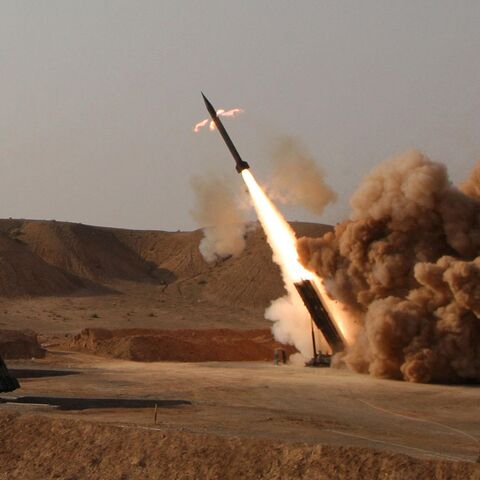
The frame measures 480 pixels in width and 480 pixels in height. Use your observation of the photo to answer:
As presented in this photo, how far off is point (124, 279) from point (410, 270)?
4917 centimetres

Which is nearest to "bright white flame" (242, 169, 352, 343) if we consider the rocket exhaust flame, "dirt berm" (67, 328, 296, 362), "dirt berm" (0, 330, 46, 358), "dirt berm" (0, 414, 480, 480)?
the rocket exhaust flame

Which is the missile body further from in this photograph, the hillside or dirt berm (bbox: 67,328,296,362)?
the hillside

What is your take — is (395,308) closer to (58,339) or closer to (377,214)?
(377,214)

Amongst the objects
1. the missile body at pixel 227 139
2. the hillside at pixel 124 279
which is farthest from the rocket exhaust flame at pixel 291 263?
the hillside at pixel 124 279

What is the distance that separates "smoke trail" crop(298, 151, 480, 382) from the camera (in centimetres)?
2275

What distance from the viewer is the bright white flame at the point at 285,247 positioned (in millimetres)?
26359

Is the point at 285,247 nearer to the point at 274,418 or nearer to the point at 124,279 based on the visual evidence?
the point at 274,418

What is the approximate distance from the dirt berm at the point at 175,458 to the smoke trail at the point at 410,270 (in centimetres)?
1076

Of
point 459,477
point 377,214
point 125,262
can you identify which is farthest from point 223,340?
point 125,262

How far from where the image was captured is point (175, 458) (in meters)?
12.7

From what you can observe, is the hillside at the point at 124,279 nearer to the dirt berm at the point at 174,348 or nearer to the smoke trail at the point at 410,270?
the dirt berm at the point at 174,348

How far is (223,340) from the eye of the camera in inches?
1416

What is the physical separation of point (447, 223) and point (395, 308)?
8.95ft

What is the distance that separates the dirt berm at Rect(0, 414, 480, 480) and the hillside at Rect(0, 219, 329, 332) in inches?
1229
